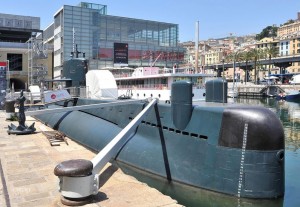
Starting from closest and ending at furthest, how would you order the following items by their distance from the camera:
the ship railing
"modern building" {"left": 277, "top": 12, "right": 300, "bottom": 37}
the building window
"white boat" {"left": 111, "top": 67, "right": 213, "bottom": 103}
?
1. "white boat" {"left": 111, "top": 67, "right": 213, "bottom": 103}
2. the ship railing
3. the building window
4. "modern building" {"left": 277, "top": 12, "right": 300, "bottom": 37}

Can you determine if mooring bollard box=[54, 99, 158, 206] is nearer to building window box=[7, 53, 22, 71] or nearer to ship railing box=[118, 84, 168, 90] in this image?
ship railing box=[118, 84, 168, 90]

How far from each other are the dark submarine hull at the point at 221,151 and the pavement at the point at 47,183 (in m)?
2.00

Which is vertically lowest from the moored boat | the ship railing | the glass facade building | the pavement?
the pavement

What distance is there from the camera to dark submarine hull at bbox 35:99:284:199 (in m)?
7.90

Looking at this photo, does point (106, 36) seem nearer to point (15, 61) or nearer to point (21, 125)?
point (15, 61)

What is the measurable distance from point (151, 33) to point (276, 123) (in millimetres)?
74862

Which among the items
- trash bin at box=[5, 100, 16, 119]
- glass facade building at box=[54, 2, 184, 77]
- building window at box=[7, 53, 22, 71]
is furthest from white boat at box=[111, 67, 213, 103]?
building window at box=[7, 53, 22, 71]

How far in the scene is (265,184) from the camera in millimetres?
7867

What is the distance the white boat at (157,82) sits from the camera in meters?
27.9

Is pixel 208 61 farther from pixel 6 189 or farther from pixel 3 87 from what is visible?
pixel 6 189

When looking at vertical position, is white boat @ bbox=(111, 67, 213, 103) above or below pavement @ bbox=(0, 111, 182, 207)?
above

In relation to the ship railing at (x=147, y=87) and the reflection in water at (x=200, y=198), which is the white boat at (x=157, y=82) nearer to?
the ship railing at (x=147, y=87)

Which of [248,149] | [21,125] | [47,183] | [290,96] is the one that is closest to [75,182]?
[47,183]

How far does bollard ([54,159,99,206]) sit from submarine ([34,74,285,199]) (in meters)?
3.62
